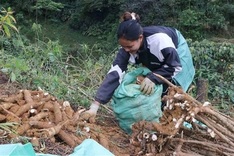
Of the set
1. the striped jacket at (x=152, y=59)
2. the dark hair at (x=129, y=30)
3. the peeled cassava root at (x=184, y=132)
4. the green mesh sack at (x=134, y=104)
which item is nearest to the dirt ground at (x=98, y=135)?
the peeled cassava root at (x=184, y=132)

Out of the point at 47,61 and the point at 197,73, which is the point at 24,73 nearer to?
the point at 47,61

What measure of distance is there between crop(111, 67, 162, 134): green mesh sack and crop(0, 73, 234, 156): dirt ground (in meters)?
0.17

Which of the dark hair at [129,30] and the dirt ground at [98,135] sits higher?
the dark hair at [129,30]

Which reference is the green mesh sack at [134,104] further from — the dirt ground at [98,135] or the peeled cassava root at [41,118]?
the peeled cassava root at [41,118]

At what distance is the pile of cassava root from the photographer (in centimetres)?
291

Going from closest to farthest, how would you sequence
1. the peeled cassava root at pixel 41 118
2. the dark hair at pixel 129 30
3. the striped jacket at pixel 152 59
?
the peeled cassava root at pixel 41 118 < the dark hair at pixel 129 30 < the striped jacket at pixel 152 59

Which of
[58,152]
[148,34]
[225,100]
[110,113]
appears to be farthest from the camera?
[225,100]

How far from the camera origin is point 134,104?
3.28 metres

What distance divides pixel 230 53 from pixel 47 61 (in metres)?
2.95

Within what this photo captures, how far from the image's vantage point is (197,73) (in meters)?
6.57

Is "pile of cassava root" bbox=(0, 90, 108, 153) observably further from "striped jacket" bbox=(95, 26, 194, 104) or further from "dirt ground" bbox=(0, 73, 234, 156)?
"striped jacket" bbox=(95, 26, 194, 104)

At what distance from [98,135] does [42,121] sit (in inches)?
14.0

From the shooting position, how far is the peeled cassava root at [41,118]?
2.93 metres

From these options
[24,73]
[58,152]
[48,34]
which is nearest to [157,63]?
[58,152]
